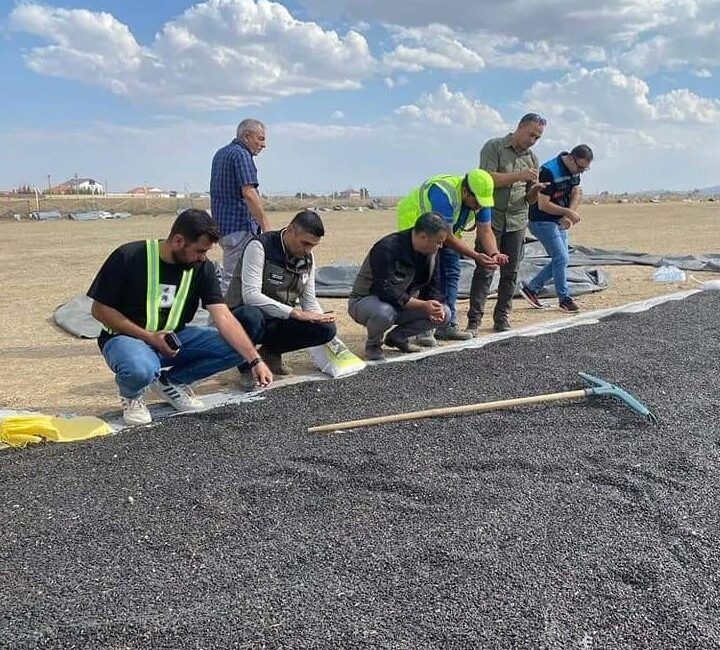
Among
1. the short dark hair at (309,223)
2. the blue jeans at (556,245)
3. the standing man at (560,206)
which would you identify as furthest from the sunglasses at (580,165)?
the short dark hair at (309,223)

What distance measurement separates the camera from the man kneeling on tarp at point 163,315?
10.7 ft

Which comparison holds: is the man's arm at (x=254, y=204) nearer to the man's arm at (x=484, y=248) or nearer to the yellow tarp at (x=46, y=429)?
the man's arm at (x=484, y=248)

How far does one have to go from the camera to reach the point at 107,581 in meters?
2.10

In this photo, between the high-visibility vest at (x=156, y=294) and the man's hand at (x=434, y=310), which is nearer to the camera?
the high-visibility vest at (x=156, y=294)

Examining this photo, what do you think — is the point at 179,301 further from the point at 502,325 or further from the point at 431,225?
the point at 502,325

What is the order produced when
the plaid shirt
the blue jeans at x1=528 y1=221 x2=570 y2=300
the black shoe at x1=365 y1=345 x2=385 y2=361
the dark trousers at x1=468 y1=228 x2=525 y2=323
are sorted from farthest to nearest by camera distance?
the blue jeans at x1=528 y1=221 x2=570 y2=300 → the dark trousers at x1=468 y1=228 x2=525 y2=323 → the plaid shirt → the black shoe at x1=365 y1=345 x2=385 y2=361

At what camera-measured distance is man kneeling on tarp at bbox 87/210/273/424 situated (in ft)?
10.7

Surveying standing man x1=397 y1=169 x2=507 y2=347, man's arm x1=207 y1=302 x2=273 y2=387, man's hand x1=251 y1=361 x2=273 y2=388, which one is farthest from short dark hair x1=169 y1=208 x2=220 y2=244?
standing man x1=397 y1=169 x2=507 y2=347

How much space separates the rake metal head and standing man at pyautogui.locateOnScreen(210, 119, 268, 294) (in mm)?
2263

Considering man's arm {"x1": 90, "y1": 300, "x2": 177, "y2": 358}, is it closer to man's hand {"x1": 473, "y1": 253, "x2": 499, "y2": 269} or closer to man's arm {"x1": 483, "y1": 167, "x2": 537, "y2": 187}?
man's hand {"x1": 473, "y1": 253, "x2": 499, "y2": 269}

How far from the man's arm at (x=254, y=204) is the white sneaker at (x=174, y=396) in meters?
1.55

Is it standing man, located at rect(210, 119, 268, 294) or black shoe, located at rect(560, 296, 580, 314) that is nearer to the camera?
standing man, located at rect(210, 119, 268, 294)

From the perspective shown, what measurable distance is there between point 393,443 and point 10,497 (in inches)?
56.7

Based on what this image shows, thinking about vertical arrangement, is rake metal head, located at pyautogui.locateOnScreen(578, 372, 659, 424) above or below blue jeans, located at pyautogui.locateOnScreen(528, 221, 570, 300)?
below
